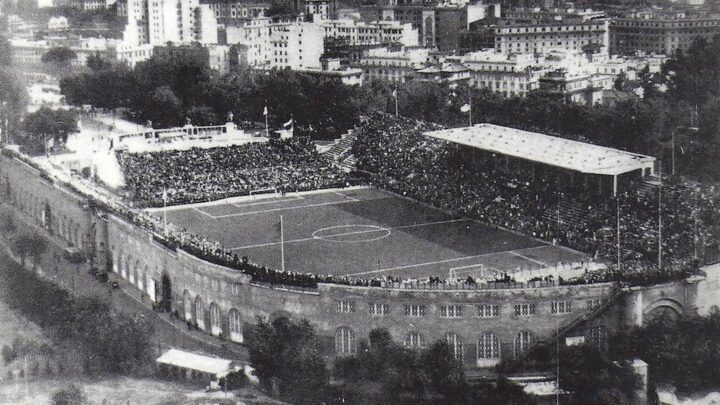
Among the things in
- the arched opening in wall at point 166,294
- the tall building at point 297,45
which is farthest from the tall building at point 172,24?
the arched opening in wall at point 166,294

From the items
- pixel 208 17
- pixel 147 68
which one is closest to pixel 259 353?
pixel 147 68

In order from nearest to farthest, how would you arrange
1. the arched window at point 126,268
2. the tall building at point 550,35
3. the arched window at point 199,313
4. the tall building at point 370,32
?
the arched window at point 199,313 < the arched window at point 126,268 < the tall building at point 550,35 < the tall building at point 370,32

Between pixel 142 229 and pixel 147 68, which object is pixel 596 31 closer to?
pixel 147 68

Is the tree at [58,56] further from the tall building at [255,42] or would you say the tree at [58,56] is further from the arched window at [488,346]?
the arched window at [488,346]

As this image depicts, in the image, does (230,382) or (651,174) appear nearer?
(230,382)

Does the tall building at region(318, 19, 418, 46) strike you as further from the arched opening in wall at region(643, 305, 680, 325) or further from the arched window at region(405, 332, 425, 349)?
the arched window at region(405, 332, 425, 349)

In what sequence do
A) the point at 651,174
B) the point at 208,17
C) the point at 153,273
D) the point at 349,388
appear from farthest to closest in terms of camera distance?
the point at 208,17 < the point at 651,174 < the point at 153,273 < the point at 349,388
